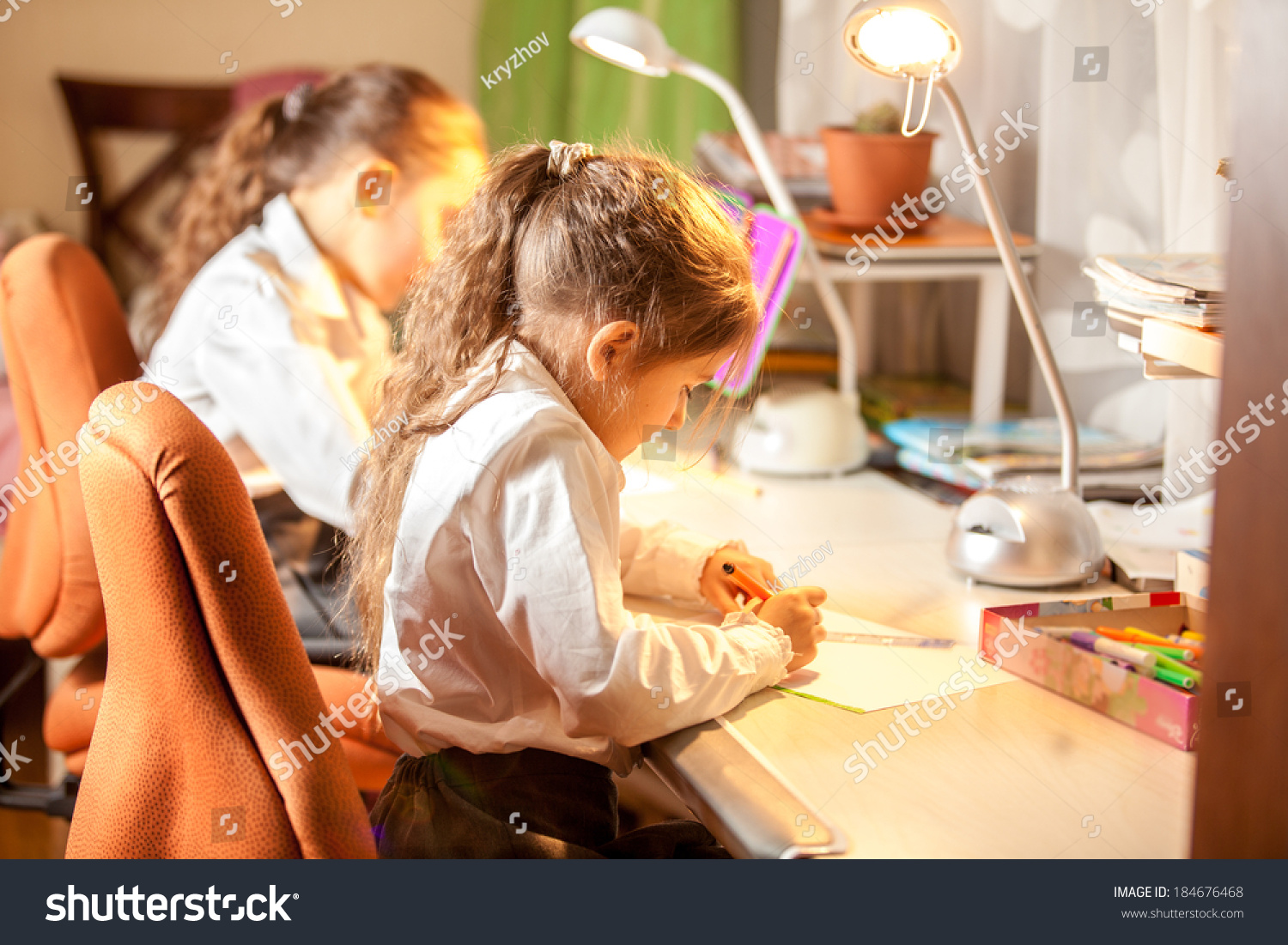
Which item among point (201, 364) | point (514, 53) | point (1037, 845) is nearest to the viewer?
point (1037, 845)

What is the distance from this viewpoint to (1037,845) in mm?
611

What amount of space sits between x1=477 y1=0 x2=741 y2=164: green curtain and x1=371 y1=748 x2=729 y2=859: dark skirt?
173 cm

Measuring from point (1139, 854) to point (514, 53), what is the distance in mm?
2324

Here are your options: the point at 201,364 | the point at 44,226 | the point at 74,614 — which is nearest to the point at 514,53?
the point at 44,226

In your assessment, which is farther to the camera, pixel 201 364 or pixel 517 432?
pixel 201 364

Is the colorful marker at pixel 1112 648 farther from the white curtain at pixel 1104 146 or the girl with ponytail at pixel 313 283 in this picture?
the girl with ponytail at pixel 313 283

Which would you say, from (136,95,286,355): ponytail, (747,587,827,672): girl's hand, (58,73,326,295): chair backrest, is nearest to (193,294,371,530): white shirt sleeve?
(136,95,286,355): ponytail

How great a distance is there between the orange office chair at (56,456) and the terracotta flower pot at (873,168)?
988 mm

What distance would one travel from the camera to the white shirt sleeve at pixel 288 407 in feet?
4.28

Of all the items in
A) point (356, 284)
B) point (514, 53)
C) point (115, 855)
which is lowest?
point (115, 855)

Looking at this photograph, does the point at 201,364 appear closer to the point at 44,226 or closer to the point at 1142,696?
the point at 1142,696

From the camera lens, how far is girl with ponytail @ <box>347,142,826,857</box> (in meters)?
0.72

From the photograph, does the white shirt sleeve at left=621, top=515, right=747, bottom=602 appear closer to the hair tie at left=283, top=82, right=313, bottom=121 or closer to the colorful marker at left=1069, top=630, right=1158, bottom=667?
the colorful marker at left=1069, top=630, right=1158, bottom=667

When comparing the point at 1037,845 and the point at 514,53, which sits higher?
the point at 514,53
